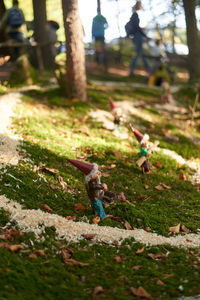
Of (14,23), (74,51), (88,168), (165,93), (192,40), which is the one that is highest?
(14,23)

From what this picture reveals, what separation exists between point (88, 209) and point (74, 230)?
2.53 feet

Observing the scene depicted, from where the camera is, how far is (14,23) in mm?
12734

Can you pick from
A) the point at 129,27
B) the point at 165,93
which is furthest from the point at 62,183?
the point at 165,93

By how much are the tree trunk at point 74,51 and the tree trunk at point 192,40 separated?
252 inches

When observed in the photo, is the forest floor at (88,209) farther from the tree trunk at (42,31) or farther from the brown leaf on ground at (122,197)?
the tree trunk at (42,31)

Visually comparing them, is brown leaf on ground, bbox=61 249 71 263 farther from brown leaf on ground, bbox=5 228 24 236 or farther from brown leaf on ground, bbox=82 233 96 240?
brown leaf on ground, bbox=5 228 24 236

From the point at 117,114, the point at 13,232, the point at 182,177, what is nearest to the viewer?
the point at 13,232

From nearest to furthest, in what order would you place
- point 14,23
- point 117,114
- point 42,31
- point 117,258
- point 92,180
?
1. point 117,258
2. point 92,180
3. point 117,114
4. point 14,23
5. point 42,31

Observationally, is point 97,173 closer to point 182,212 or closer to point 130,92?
point 182,212

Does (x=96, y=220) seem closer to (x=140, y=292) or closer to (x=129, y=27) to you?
(x=140, y=292)

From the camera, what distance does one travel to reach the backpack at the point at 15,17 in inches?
492

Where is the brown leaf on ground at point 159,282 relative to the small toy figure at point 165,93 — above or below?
below

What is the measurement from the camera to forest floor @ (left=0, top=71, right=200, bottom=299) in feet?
11.9

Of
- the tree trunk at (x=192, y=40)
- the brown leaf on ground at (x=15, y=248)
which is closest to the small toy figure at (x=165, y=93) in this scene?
the tree trunk at (x=192, y=40)
